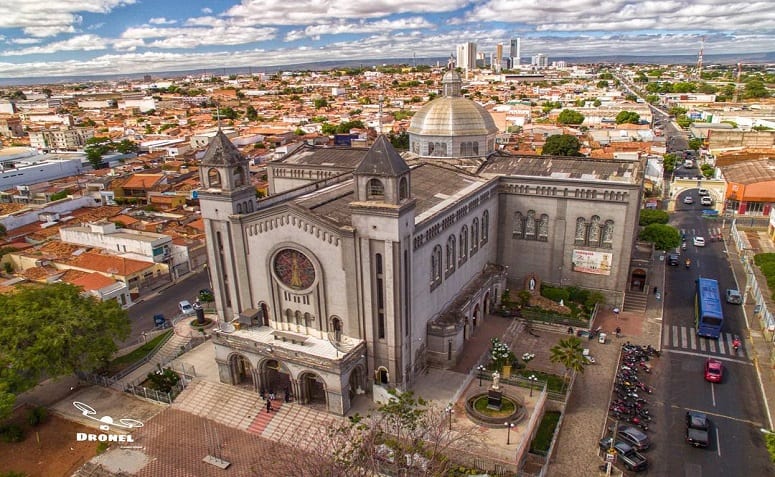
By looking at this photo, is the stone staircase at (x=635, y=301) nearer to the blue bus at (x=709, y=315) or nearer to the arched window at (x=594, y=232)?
the blue bus at (x=709, y=315)

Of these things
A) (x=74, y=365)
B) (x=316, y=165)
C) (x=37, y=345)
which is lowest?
(x=74, y=365)

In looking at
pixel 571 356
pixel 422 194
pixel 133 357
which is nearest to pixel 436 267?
pixel 422 194

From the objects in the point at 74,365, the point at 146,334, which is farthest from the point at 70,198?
the point at 74,365

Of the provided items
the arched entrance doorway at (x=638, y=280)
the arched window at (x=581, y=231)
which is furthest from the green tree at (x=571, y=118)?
the arched window at (x=581, y=231)

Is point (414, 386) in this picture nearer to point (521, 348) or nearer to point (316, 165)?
point (521, 348)

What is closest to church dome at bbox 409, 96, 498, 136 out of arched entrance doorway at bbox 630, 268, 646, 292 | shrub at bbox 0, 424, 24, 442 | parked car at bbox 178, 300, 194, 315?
arched entrance doorway at bbox 630, 268, 646, 292
